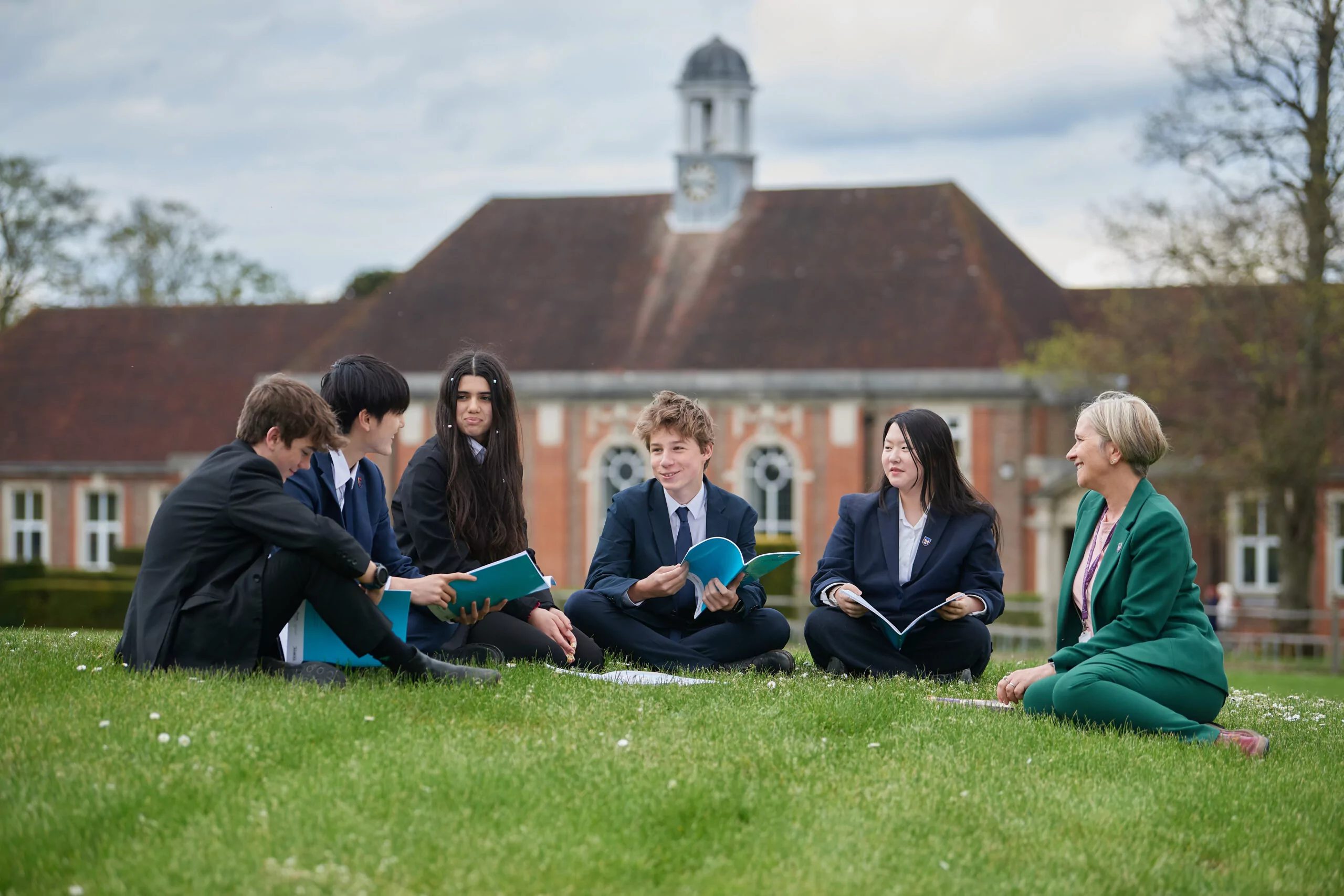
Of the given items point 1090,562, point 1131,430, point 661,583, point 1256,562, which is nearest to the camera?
point 1131,430

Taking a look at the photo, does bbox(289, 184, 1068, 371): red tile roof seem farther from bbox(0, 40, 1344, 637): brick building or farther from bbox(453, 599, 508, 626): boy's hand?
bbox(453, 599, 508, 626): boy's hand

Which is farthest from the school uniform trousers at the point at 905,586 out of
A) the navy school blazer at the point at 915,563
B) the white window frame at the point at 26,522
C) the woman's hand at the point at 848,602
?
the white window frame at the point at 26,522

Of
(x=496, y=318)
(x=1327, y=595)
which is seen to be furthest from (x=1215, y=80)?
(x=496, y=318)

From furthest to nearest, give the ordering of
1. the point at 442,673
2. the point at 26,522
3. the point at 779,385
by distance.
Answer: the point at 26,522
the point at 779,385
the point at 442,673

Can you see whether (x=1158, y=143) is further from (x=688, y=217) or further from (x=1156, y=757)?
(x=1156, y=757)

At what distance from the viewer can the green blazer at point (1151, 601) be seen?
664cm

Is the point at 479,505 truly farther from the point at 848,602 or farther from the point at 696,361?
the point at 696,361

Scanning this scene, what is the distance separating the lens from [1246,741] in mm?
6559

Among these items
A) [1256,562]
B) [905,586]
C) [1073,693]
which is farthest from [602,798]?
[1256,562]

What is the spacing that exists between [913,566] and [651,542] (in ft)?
4.96

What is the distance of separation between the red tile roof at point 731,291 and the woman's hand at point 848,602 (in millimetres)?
24474


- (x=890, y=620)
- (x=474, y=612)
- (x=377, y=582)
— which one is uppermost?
(x=377, y=582)

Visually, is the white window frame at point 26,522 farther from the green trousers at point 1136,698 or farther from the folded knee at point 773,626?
the green trousers at point 1136,698

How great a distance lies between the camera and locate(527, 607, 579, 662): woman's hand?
779 centimetres
